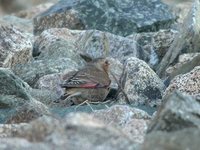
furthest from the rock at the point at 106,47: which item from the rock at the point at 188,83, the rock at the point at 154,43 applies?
the rock at the point at 188,83

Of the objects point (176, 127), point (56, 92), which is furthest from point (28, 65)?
point (176, 127)

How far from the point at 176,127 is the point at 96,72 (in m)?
4.21

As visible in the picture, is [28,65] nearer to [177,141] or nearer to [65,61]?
[65,61]

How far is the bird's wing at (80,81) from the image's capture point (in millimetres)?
9109

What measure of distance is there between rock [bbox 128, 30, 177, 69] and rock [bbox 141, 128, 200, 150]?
672 cm

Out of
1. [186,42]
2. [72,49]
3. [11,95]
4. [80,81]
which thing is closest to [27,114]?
[11,95]

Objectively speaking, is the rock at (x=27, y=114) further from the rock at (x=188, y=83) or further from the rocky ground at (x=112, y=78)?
the rock at (x=188, y=83)

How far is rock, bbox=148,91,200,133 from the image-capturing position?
206 inches

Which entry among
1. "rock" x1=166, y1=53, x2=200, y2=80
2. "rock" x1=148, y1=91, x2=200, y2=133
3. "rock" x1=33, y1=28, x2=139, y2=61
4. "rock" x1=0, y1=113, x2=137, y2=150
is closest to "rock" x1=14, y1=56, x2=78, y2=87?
"rock" x1=33, y1=28, x2=139, y2=61

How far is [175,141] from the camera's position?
4719 millimetres

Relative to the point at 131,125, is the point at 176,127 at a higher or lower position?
higher

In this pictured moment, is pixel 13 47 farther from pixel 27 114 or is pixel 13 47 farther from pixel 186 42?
pixel 27 114

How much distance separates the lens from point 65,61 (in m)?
11.1

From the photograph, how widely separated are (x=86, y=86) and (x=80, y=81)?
82 mm
